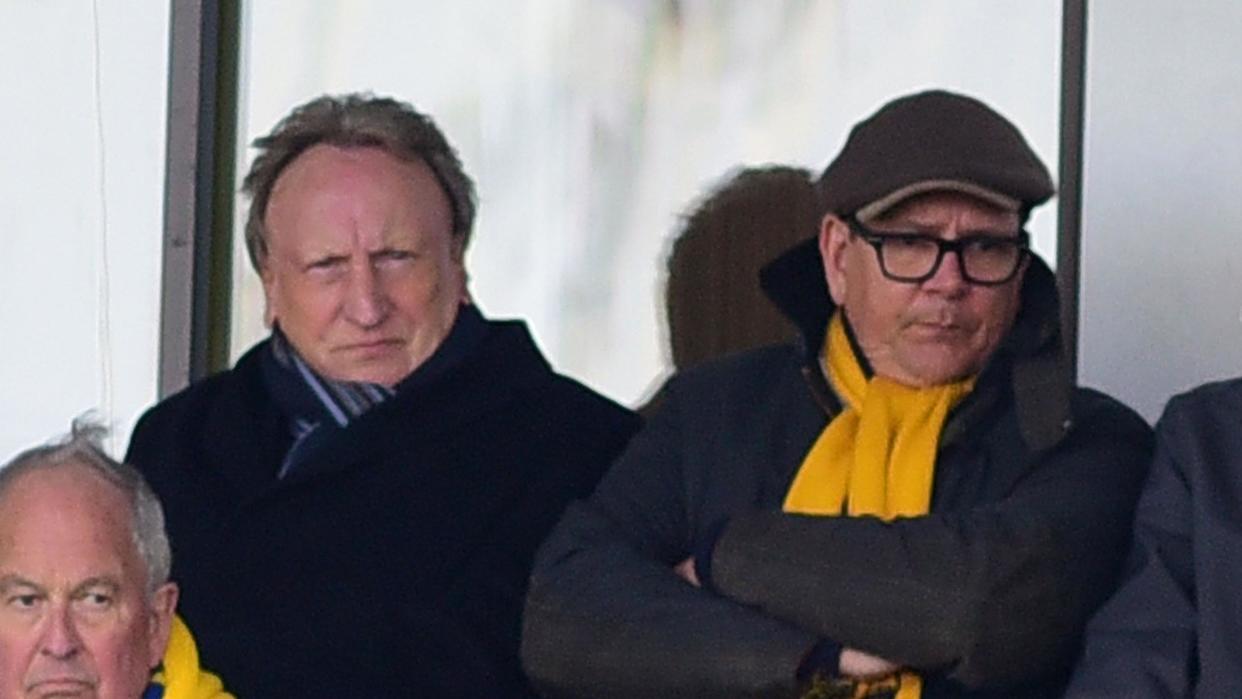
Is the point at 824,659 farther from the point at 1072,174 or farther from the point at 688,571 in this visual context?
the point at 1072,174

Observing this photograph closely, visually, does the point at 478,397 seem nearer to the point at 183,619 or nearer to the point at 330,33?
the point at 183,619

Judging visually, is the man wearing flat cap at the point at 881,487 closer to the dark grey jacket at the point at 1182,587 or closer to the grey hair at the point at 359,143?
the dark grey jacket at the point at 1182,587

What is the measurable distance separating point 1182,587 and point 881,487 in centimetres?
42

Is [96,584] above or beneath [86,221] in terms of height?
beneath

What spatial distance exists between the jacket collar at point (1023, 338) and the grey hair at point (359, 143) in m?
0.55

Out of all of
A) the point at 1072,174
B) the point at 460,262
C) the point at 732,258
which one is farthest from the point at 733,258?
the point at 460,262

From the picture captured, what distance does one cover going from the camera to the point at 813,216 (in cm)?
506

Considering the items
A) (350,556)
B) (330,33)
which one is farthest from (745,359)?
(330,33)

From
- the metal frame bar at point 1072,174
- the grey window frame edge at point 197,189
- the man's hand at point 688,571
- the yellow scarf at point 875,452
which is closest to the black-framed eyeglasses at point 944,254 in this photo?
the yellow scarf at point 875,452

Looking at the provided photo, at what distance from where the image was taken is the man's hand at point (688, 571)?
13.1 feet

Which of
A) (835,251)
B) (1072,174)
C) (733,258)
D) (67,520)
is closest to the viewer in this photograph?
(67,520)

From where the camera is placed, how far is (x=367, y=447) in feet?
14.4

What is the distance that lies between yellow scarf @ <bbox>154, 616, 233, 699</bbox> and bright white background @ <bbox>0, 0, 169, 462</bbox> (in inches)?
60.7

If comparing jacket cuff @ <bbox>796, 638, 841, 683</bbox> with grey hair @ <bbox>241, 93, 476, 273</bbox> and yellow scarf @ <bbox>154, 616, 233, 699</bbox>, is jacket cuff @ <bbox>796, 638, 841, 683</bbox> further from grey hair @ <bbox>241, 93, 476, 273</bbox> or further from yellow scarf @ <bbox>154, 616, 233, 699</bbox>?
grey hair @ <bbox>241, 93, 476, 273</bbox>
